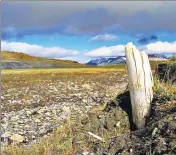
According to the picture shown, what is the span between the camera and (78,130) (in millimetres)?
13141

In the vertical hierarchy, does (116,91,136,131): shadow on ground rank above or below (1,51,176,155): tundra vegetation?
above

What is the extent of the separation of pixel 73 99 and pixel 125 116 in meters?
11.9

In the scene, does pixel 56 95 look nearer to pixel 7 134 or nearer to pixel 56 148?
pixel 7 134

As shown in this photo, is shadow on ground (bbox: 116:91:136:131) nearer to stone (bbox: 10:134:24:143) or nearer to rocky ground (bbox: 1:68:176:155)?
rocky ground (bbox: 1:68:176:155)

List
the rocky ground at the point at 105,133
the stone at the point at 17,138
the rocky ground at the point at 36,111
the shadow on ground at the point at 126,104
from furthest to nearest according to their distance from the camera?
the rocky ground at the point at 36,111, the stone at the point at 17,138, the shadow on ground at the point at 126,104, the rocky ground at the point at 105,133

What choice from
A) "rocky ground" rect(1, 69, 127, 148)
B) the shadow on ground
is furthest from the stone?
the shadow on ground

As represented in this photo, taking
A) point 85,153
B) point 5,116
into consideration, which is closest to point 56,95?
point 5,116

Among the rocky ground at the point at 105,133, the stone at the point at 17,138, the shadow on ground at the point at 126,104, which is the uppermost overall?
the shadow on ground at the point at 126,104

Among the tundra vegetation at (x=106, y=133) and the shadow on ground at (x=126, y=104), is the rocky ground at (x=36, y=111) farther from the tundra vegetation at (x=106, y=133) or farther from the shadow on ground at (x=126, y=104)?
the shadow on ground at (x=126, y=104)

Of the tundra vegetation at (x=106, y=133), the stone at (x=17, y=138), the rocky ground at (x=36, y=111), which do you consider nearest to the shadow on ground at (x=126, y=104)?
the tundra vegetation at (x=106, y=133)

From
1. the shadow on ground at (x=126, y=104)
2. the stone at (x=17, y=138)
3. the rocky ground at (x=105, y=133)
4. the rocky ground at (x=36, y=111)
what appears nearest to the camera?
the rocky ground at (x=105, y=133)

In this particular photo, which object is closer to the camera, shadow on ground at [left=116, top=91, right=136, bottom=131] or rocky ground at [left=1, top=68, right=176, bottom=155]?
rocky ground at [left=1, top=68, right=176, bottom=155]

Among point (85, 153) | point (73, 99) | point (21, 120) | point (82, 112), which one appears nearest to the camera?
point (85, 153)

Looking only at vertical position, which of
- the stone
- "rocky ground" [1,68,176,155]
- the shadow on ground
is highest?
the shadow on ground
